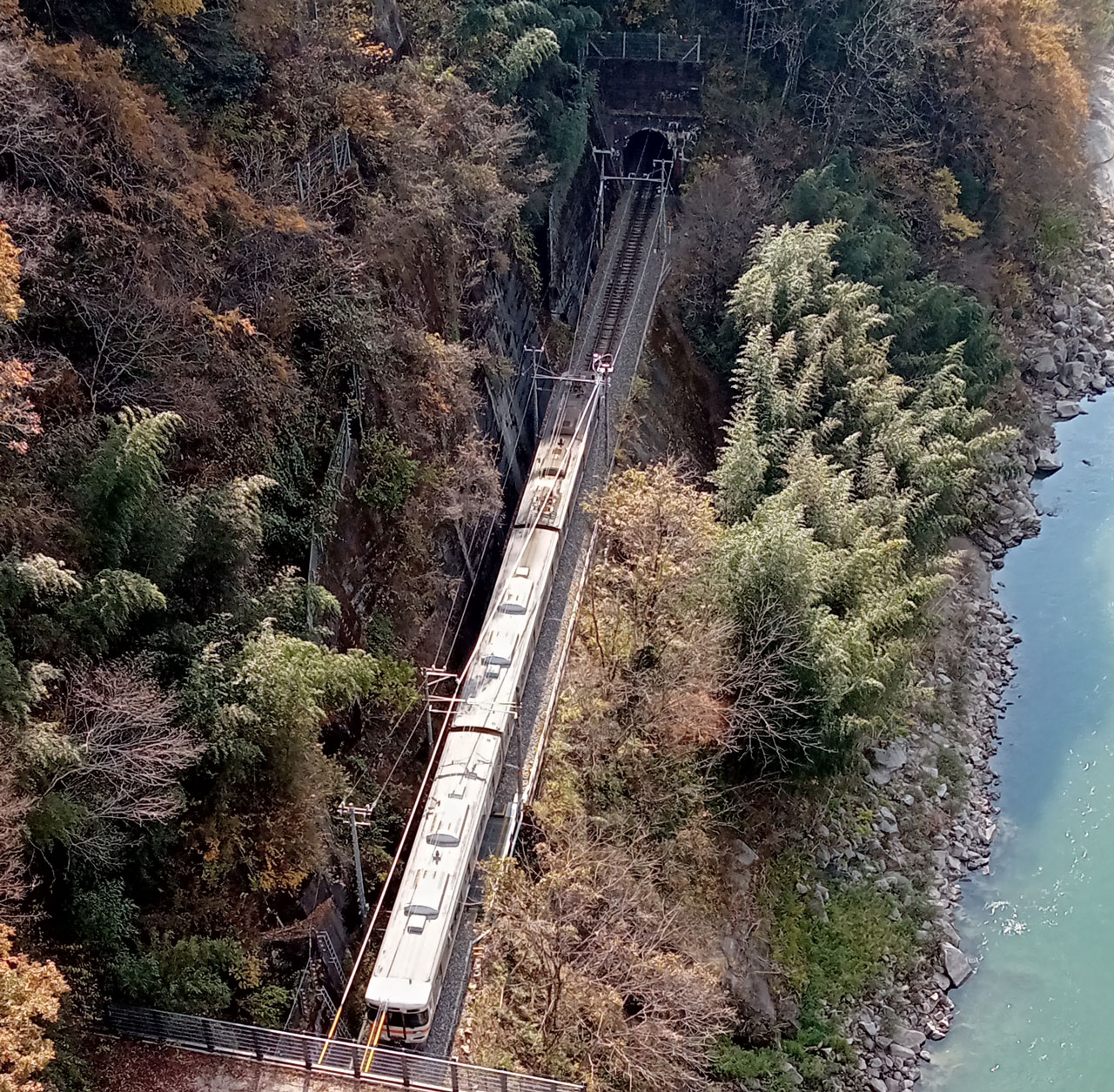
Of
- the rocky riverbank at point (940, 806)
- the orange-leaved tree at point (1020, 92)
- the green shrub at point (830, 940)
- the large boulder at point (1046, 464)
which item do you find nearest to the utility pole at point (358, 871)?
the green shrub at point (830, 940)

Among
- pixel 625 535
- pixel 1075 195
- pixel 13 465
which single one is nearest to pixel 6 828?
pixel 13 465

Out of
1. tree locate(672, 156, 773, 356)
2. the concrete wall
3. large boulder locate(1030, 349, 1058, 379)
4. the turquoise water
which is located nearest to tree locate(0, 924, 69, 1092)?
the turquoise water

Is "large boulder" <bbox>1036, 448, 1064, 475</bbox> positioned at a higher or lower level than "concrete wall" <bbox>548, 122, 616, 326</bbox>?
lower

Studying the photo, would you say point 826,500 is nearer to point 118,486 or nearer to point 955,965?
point 955,965

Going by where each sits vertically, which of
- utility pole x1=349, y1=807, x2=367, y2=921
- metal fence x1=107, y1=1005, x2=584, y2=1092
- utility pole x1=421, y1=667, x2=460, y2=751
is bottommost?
metal fence x1=107, y1=1005, x2=584, y2=1092

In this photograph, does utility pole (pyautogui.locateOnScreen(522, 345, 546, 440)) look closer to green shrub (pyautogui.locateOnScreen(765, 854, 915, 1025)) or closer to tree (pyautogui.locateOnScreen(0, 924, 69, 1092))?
green shrub (pyautogui.locateOnScreen(765, 854, 915, 1025))

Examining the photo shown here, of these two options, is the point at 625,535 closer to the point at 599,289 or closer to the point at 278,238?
the point at 278,238

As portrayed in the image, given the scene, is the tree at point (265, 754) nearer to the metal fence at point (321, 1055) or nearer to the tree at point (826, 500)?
the metal fence at point (321, 1055)
